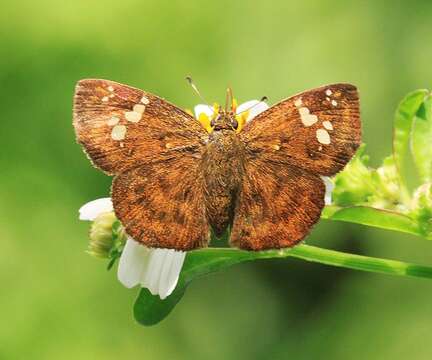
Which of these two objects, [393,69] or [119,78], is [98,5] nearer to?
[119,78]

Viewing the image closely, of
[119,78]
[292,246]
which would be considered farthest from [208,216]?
[119,78]

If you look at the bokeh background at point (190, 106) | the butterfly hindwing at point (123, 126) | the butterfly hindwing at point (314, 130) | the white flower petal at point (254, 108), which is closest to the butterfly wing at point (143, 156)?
the butterfly hindwing at point (123, 126)

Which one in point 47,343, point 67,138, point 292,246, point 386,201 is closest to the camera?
point 292,246

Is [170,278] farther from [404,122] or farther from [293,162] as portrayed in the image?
[404,122]

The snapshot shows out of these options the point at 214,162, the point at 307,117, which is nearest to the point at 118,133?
the point at 214,162

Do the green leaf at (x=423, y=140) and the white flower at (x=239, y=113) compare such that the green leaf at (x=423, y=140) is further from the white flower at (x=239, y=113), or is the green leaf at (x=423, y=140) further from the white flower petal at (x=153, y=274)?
the white flower petal at (x=153, y=274)
